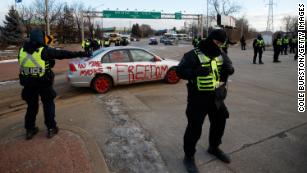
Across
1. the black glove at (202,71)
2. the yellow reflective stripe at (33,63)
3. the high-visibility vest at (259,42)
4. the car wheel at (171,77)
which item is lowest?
the car wheel at (171,77)

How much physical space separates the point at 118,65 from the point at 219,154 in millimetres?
4673

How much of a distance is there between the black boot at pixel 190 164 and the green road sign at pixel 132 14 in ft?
121

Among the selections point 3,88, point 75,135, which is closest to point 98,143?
point 75,135

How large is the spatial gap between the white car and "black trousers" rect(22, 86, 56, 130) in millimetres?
2915

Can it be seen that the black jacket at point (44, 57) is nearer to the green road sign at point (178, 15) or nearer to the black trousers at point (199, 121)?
the black trousers at point (199, 121)

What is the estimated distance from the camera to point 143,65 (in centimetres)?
773

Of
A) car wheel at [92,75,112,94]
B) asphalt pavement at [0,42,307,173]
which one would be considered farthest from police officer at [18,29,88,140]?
car wheel at [92,75,112,94]

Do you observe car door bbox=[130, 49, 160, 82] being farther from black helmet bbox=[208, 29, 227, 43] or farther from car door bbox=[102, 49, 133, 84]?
black helmet bbox=[208, 29, 227, 43]

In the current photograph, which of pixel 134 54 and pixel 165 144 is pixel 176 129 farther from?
pixel 134 54

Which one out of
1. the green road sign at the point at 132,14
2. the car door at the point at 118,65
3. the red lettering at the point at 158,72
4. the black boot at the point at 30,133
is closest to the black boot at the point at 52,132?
the black boot at the point at 30,133

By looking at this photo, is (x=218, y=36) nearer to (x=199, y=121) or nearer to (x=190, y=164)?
(x=199, y=121)

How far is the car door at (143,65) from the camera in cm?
766

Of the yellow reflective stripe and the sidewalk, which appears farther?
the yellow reflective stripe

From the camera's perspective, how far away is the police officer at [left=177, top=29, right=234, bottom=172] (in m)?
Answer: 2.89
